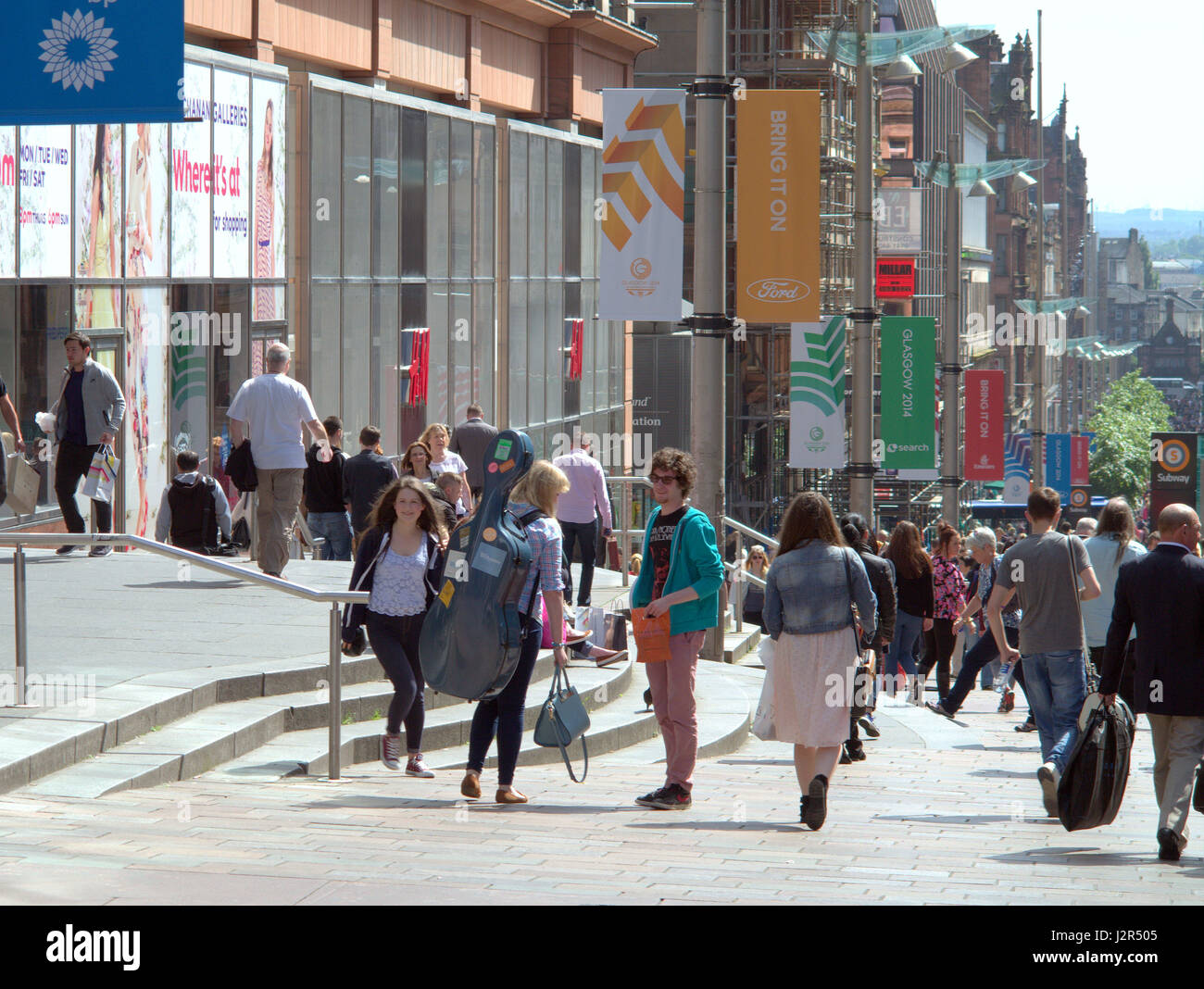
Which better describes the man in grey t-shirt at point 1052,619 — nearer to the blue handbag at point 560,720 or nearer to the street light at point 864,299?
the blue handbag at point 560,720

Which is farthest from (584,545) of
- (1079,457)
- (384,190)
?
(1079,457)

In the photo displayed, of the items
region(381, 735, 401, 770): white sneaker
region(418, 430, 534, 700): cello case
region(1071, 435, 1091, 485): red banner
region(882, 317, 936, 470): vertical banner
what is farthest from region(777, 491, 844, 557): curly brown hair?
region(1071, 435, 1091, 485): red banner

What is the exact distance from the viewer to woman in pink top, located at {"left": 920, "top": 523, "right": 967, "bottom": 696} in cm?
1547

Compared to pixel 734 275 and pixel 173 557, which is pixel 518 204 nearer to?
pixel 734 275

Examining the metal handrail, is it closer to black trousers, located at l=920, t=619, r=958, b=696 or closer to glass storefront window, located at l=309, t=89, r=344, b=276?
black trousers, located at l=920, t=619, r=958, b=696

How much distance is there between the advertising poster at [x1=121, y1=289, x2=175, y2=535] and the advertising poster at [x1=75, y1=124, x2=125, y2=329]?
0.48m

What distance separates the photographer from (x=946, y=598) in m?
15.5

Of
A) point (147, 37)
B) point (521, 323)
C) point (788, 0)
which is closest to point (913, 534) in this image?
point (147, 37)

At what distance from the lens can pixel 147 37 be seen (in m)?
9.67

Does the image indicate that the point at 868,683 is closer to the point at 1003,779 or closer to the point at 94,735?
the point at 1003,779

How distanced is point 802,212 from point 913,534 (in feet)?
13.4

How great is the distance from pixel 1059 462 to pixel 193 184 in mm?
53501

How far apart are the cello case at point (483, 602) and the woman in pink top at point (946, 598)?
25.6 ft

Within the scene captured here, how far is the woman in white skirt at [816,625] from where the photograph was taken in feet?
26.9
